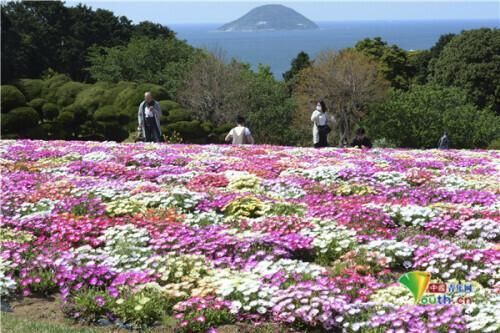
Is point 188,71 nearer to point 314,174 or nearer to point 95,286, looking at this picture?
point 314,174

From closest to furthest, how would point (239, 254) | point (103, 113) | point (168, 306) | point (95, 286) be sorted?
1. point (168, 306)
2. point (95, 286)
3. point (239, 254)
4. point (103, 113)

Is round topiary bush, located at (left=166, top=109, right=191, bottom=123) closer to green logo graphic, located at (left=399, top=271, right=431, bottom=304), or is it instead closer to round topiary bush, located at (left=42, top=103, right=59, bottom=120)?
round topiary bush, located at (left=42, top=103, right=59, bottom=120)

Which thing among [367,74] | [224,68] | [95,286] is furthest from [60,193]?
[367,74]

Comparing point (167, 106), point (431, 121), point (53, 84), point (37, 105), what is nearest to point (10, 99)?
point (37, 105)

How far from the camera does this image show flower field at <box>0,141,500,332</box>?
610 cm

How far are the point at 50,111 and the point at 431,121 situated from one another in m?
24.6

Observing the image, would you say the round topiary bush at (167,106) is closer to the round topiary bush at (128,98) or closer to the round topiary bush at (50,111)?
the round topiary bush at (128,98)

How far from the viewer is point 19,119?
32656mm

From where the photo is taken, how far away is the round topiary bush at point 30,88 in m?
43.8

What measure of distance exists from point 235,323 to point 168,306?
29.4 inches

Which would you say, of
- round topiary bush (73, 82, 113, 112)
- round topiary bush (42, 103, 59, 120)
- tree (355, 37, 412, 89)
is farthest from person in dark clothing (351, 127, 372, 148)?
tree (355, 37, 412, 89)

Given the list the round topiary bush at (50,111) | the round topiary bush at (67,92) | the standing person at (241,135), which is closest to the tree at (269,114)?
the round topiary bush at (67,92)

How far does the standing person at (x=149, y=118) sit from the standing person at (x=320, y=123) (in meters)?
4.78

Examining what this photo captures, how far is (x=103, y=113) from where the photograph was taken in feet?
118
